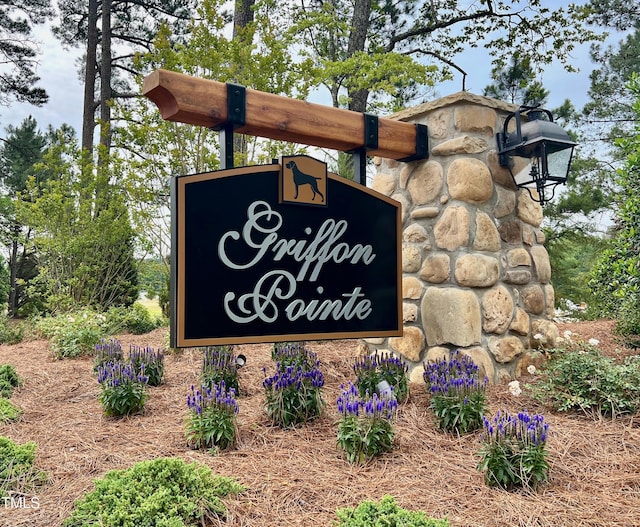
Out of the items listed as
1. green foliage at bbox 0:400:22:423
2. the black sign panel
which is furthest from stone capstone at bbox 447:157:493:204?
green foliage at bbox 0:400:22:423

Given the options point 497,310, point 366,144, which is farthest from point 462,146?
point 497,310

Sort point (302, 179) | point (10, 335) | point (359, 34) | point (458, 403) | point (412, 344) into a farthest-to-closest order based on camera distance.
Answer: point (359, 34) → point (10, 335) → point (412, 344) → point (302, 179) → point (458, 403)

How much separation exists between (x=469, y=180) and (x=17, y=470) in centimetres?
308

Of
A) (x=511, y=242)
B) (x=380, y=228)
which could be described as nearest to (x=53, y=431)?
(x=380, y=228)

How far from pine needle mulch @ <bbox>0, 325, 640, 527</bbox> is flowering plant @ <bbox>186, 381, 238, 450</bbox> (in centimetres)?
7

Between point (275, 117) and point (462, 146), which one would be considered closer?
point (275, 117)

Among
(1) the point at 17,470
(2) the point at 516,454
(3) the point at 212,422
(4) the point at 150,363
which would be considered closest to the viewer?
(2) the point at 516,454

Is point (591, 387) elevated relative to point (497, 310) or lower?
lower

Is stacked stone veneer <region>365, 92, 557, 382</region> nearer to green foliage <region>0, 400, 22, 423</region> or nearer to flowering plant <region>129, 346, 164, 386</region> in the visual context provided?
flowering plant <region>129, 346, 164, 386</region>

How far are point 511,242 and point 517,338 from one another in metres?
0.69

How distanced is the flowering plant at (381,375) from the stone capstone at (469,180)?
1223 millimetres

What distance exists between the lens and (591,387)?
3.10 metres

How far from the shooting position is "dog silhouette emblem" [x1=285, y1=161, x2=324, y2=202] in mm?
3039

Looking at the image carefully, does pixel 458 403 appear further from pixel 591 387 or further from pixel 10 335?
pixel 10 335
